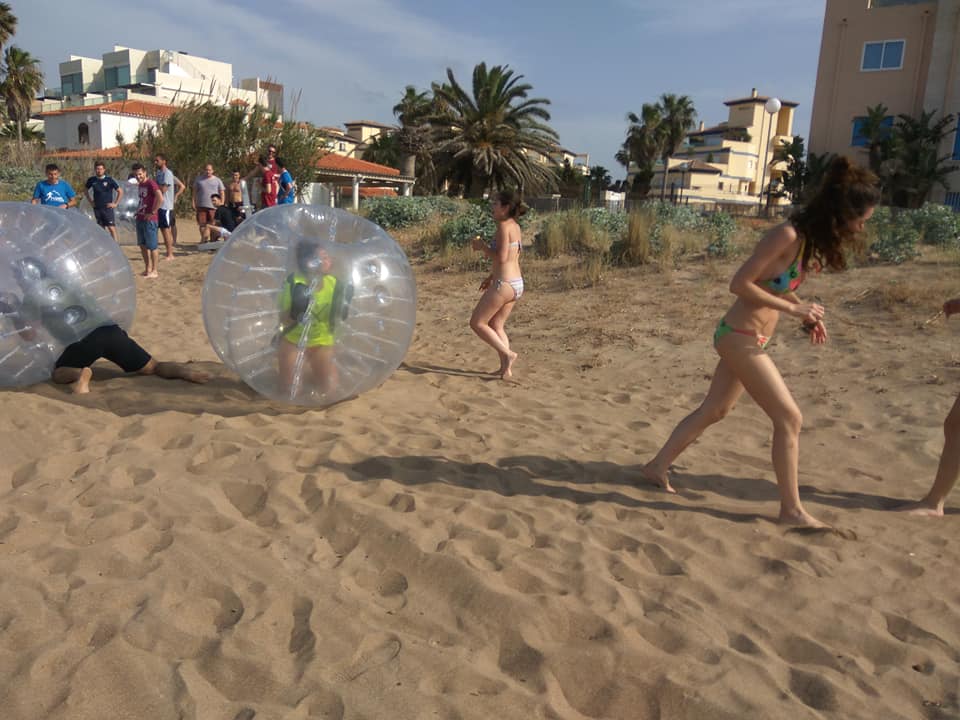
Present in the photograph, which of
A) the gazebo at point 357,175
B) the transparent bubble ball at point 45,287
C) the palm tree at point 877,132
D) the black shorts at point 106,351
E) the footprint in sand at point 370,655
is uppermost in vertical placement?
the palm tree at point 877,132

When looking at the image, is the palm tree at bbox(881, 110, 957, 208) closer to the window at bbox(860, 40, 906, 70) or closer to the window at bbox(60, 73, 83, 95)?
the window at bbox(860, 40, 906, 70)

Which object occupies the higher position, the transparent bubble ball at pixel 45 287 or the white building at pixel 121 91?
the white building at pixel 121 91

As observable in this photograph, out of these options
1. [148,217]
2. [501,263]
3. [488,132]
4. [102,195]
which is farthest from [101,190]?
[488,132]

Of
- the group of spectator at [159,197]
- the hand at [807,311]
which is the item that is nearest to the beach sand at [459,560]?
the hand at [807,311]

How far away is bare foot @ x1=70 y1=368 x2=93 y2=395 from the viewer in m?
5.03

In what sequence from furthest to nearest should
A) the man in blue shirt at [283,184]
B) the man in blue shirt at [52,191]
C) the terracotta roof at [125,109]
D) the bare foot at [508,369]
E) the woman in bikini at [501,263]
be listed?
the terracotta roof at [125,109] < the man in blue shirt at [283,184] < the man in blue shirt at [52,191] < the bare foot at [508,369] < the woman in bikini at [501,263]

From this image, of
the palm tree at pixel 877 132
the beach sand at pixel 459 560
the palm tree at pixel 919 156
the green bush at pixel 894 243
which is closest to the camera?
the beach sand at pixel 459 560

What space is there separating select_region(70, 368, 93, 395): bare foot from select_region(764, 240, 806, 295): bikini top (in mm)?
4500

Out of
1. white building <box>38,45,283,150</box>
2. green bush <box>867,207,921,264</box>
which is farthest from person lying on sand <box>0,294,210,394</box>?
white building <box>38,45,283,150</box>

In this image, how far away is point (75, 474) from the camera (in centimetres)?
378

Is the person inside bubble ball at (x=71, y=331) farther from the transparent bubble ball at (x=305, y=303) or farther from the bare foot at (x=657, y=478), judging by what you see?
the bare foot at (x=657, y=478)

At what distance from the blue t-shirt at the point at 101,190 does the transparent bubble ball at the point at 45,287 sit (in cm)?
640

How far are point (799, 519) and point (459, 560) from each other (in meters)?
1.65

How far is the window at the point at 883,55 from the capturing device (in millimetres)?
30094
